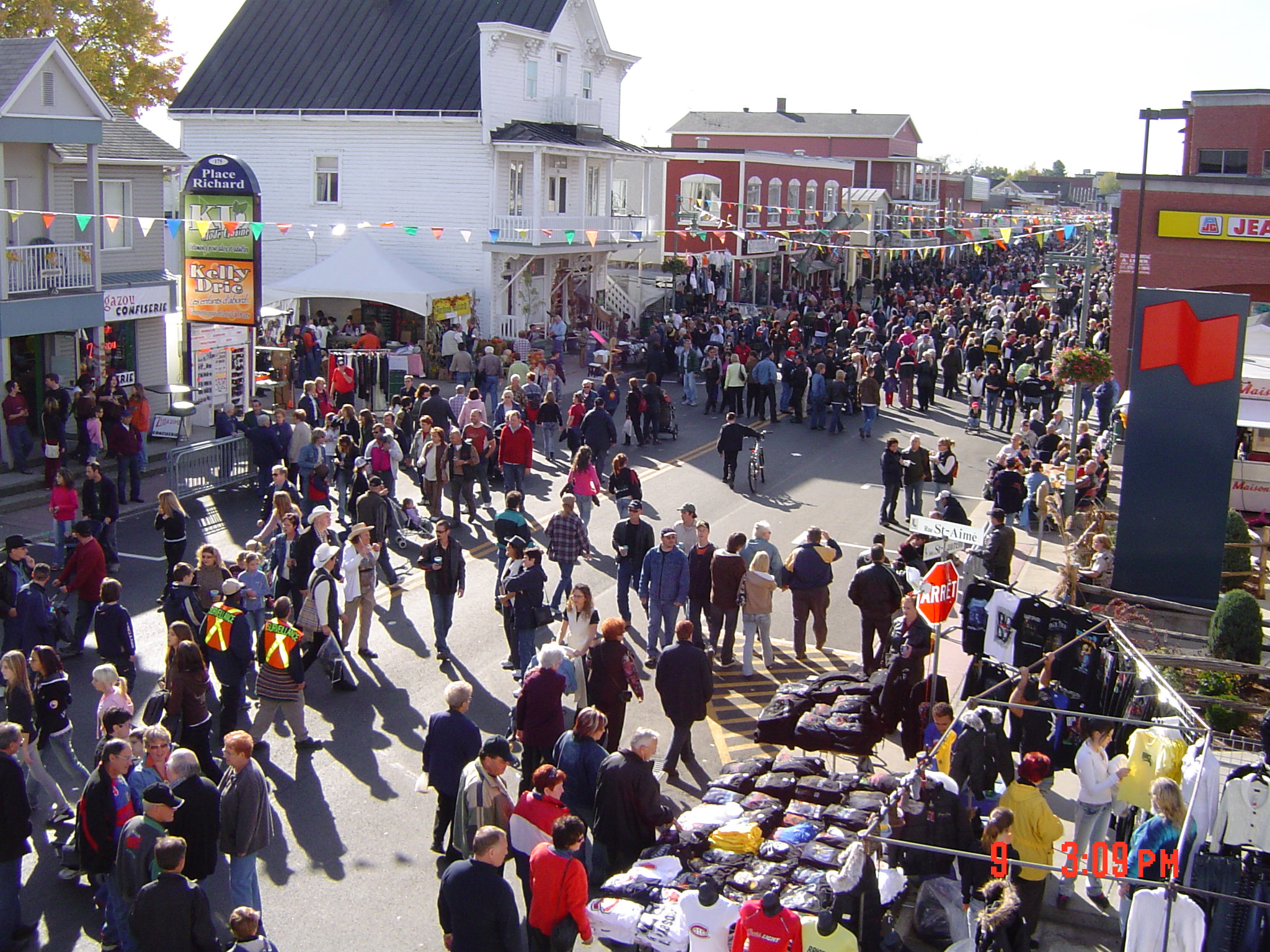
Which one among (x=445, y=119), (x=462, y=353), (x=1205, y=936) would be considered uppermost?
(x=445, y=119)

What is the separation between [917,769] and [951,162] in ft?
603

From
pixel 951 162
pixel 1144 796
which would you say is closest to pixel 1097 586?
pixel 1144 796

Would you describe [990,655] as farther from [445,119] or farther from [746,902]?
[445,119]

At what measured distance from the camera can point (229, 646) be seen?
1014cm

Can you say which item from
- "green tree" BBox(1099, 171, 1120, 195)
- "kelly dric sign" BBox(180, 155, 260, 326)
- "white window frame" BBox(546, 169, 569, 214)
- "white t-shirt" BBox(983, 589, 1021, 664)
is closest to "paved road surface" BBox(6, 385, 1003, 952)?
"white t-shirt" BBox(983, 589, 1021, 664)

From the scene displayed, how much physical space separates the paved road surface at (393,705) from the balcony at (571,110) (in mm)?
17162

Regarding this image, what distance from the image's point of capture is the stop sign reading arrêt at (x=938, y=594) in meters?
10.2

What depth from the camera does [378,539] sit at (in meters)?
14.6

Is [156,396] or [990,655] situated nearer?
[990,655]

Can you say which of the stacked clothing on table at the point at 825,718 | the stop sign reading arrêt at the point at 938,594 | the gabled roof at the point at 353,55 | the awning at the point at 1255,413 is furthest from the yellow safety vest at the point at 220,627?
the gabled roof at the point at 353,55

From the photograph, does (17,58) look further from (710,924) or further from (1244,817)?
(1244,817)

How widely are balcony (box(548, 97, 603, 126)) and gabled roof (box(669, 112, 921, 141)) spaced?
37.7 m

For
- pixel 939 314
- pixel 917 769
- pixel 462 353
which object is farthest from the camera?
pixel 939 314

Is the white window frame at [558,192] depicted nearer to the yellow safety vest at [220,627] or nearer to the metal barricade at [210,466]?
the metal barricade at [210,466]
